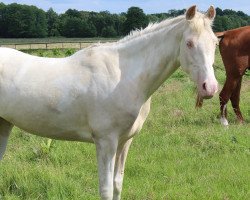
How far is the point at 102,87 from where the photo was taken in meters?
3.52

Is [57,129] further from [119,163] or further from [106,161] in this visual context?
[119,163]

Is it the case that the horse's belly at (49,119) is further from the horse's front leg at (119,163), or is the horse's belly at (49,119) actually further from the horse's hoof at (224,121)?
the horse's hoof at (224,121)

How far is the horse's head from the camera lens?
3.14 meters

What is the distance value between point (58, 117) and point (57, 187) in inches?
44.2

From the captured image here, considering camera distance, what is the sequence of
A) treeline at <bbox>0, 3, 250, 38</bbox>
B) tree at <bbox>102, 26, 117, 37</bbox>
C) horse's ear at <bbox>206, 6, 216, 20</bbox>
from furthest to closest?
treeline at <bbox>0, 3, 250, 38</bbox>, tree at <bbox>102, 26, 117, 37</bbox>, horse's ear at <bbox>206, 6, 216, 20</bbox>

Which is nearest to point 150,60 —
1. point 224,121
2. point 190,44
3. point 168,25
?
point 168,25

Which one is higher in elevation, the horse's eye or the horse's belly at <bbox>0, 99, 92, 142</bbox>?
the horse's eye

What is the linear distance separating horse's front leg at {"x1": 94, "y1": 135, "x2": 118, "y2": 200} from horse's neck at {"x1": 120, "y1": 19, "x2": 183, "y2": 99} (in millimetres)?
496

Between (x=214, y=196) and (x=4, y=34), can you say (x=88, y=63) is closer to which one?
(x=214, y=196)

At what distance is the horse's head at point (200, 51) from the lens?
3.14 meters

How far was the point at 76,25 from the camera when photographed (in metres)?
63.5

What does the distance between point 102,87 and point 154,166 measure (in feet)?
6.77

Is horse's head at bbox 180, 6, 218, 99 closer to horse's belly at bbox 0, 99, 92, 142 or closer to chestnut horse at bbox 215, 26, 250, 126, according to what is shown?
horse's belly at bbox 0, 99, 92, 142

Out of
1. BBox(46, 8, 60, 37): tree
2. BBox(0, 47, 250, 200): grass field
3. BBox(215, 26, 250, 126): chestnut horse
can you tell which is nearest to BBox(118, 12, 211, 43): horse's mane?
BBox(0, 47, 250, 200): grass field
